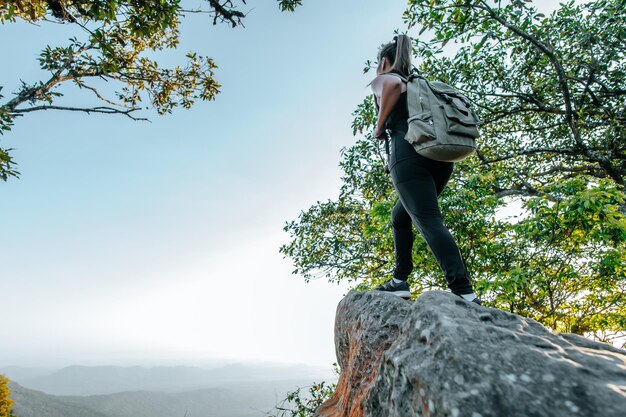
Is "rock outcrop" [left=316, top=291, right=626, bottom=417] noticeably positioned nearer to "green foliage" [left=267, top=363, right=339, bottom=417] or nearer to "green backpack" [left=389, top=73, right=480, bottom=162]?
"green backpack" [left=389, top=73, right=480, bottom=162]

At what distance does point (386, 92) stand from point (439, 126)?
0.55 metres

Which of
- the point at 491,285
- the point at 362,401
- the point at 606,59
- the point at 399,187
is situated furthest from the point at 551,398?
the point at 606,59

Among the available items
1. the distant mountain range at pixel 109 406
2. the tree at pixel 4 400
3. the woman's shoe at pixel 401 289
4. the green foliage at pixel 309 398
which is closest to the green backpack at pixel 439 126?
the woman's shoe at pixel 401 289

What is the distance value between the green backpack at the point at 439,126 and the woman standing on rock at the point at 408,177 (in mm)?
161

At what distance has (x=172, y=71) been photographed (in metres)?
8.96

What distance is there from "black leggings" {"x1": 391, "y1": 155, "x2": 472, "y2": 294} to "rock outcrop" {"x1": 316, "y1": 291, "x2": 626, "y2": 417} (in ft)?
1.04

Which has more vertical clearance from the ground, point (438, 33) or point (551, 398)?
point (438, 33)

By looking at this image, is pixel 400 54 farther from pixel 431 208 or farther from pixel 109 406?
pixel 109 406

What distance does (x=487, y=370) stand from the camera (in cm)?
120

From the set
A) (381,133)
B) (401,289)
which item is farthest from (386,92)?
(401,289)

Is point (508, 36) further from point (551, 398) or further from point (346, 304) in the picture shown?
point (551, 398)

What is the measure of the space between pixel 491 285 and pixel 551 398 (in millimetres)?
4926

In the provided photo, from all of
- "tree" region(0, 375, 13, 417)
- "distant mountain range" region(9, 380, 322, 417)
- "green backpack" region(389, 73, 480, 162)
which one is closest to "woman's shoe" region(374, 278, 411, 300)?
"green backpack" region(389, 73, 480, 162)

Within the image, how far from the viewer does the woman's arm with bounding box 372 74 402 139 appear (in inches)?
96.9
